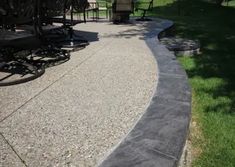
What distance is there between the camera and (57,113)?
12.9 ft

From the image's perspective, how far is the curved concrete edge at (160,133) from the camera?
8.95 feet

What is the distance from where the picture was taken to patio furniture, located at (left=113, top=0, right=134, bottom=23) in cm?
1345

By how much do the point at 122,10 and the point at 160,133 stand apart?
35.8 feet

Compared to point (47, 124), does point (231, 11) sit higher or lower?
higher

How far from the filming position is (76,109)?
4051 mm

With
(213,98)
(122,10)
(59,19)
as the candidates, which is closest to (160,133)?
(213,98)

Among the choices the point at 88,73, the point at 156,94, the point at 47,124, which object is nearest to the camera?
the point at 47,124

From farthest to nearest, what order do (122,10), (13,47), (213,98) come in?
(122,10) → (13,47) → (213,98)

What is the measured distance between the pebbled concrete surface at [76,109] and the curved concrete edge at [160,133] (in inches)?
5.3

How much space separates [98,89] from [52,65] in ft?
5.61

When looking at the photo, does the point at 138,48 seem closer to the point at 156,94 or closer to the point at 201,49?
the point at 201,49

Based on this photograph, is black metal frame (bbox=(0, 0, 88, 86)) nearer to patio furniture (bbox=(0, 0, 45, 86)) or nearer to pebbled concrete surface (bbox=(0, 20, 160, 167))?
patio furniture (bbox=(0, 0, 45, 86))

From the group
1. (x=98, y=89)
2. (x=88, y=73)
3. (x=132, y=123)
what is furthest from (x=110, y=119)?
(x=88, y=73)

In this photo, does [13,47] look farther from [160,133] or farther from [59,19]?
[160,133]
